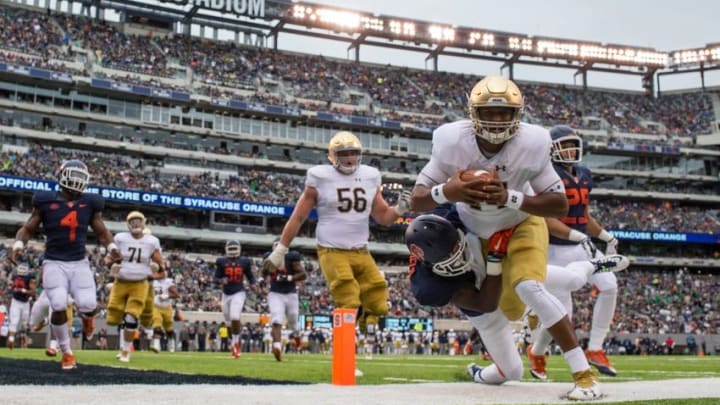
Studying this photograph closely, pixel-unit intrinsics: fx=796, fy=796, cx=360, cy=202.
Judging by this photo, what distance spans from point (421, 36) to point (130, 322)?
162 feet

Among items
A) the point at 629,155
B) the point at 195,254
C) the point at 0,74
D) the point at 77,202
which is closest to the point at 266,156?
the point at 195,254

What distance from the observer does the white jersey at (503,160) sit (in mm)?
5438

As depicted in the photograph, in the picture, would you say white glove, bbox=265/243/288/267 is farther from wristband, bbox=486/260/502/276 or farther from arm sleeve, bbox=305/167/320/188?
wristband, bbox=486/260/502/276

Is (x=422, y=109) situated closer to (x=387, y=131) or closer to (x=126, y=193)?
(x=387, y=131)

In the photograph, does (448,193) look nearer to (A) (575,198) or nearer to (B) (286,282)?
(A) (575,198)

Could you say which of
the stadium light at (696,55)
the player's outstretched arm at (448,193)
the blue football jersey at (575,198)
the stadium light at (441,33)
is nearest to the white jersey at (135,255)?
the blue football jersey at (575,198)

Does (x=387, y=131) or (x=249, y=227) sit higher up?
(x=387, y=131)

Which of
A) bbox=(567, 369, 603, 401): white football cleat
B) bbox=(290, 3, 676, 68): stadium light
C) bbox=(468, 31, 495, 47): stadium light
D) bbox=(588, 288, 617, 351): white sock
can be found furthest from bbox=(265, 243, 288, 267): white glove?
bbox=(468, 31, 495, 47): stadium light

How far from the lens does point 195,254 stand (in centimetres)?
4694

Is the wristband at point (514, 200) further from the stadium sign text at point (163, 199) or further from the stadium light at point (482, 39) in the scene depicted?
the stadium light at point (482, 39)

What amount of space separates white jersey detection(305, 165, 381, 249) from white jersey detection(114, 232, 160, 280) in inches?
179

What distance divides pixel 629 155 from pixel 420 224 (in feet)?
197

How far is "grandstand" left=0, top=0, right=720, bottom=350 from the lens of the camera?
150ft

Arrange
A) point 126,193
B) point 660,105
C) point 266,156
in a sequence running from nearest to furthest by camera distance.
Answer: point 126,193, point 266,156, point 660,105
